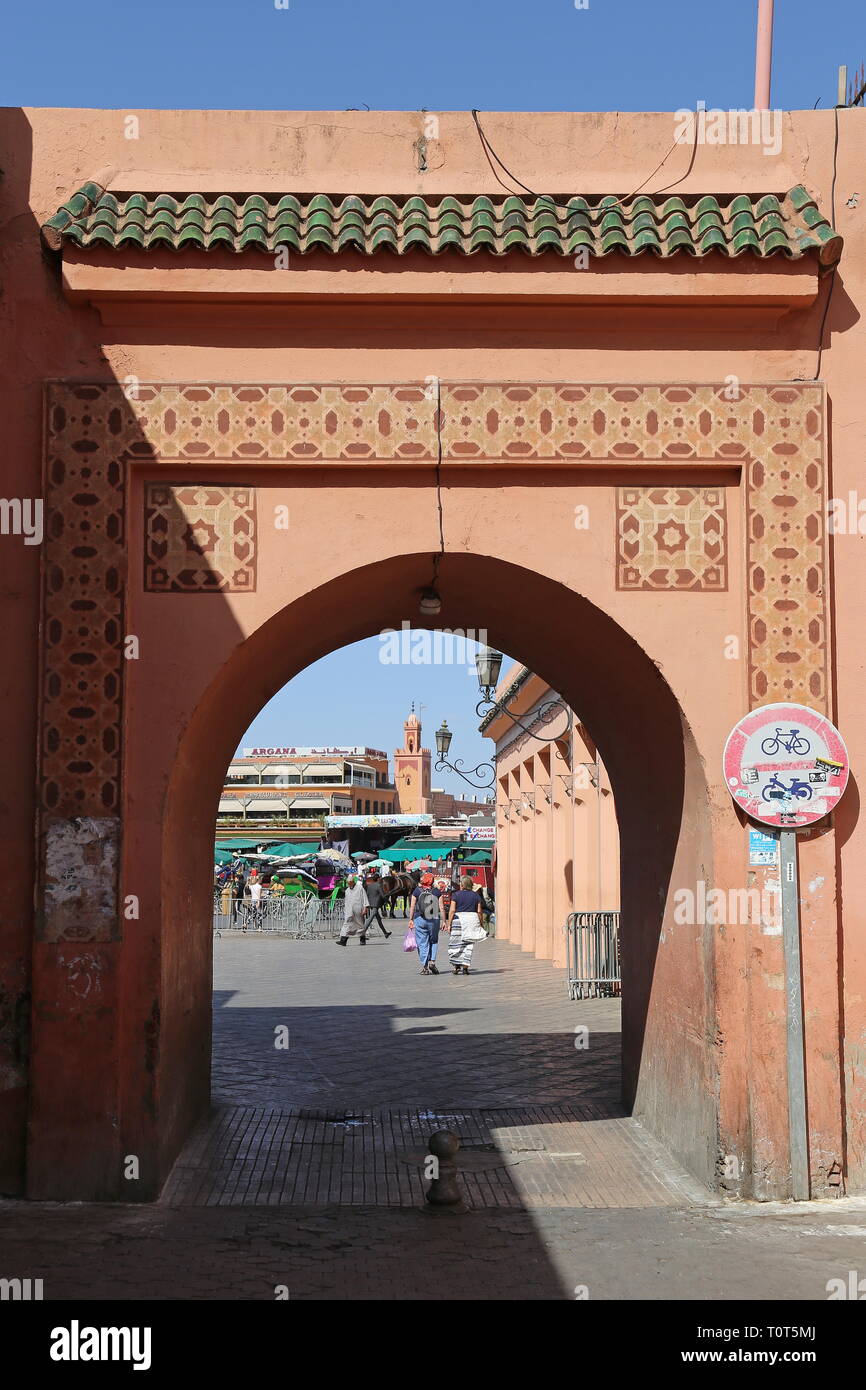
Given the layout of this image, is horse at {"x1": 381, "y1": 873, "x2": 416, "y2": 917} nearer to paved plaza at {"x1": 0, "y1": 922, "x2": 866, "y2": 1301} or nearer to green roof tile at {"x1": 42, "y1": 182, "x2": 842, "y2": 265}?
paved plaza at {"x1": 0, "y1": 922, "x2": 866, "y2": 1301}

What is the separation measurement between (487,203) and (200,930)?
521 centimetres

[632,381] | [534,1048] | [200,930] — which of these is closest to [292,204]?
[632,381]

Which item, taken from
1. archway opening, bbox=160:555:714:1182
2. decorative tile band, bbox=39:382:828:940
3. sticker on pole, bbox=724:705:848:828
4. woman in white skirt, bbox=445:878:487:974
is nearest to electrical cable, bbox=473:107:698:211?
decorative tile band, bbox=39:382:828:940

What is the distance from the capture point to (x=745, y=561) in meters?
8.04

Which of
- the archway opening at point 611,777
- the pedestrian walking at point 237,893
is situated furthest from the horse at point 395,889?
the archway opening at point 611,777

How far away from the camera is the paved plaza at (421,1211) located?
20.7ft

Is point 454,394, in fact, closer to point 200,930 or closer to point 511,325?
point 511,325

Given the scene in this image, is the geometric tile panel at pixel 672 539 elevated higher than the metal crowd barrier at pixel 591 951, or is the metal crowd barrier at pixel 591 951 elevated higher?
the geometric tile panel at pixel 672 539

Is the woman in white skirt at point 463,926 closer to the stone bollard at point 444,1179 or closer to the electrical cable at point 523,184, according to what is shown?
the stone bollard at point 444,1179

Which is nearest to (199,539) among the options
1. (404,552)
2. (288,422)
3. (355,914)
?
(288,422)

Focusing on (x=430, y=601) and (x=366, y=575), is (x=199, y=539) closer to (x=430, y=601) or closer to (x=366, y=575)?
(x=366, y=575)

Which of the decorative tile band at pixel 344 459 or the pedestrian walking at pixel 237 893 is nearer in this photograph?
the decorative tile band at pixel 344 459

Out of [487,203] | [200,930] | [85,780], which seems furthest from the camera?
[200,930]

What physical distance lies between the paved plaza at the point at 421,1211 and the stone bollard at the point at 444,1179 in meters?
0.08
